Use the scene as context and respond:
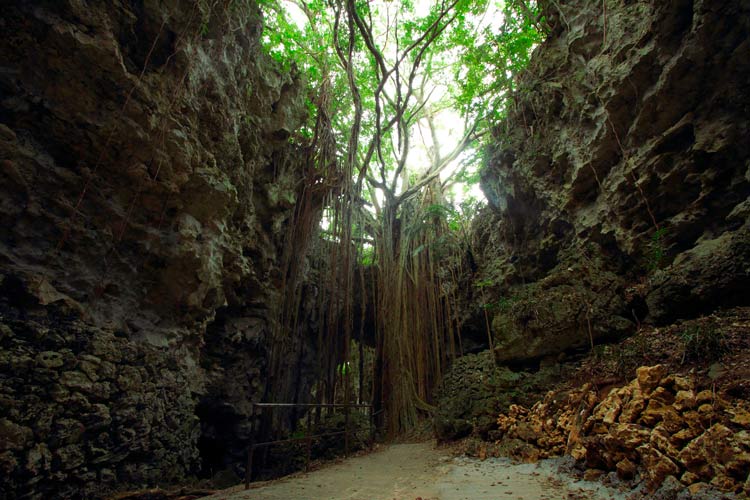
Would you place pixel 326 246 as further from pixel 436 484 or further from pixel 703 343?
pixel 703 343

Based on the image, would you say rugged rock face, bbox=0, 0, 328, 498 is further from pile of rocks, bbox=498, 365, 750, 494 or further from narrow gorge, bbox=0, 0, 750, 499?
pile of rocks, bbox=498, 365, 750, 494

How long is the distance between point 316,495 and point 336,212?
379cm

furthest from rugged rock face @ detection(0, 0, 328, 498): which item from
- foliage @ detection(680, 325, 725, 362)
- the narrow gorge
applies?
foliage @ detection(680, 325, 725, 362)

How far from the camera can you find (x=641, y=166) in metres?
3.30

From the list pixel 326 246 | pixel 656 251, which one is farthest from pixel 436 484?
pixel 326 246

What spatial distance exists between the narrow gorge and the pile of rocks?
1cm

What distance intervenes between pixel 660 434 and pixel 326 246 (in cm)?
491

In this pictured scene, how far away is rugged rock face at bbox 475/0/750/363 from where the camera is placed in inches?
103

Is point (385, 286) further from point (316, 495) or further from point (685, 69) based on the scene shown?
point (685, 69)

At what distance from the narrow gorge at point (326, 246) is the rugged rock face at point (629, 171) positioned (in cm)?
2

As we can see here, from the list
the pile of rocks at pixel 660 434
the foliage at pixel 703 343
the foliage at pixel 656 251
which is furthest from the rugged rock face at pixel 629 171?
the pile of rocks at pixel 660 434

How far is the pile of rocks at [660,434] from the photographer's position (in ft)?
4.61

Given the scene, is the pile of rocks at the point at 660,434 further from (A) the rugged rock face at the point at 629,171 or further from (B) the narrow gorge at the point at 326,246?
(A) the rugged rock face at the point at 629,171

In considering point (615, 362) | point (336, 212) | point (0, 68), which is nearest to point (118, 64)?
point (0, 68)
